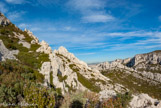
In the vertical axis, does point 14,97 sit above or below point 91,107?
above

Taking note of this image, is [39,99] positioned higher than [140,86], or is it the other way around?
[39,99]

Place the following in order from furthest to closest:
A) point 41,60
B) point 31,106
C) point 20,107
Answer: point 41,60 → point 20,107 → point 31,106

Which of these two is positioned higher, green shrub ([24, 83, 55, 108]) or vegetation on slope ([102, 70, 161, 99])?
green shrub ([24, 83, 55, 108])

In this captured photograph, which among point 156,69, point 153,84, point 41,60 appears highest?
point 41,60

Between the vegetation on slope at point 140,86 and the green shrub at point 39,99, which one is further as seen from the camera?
the vegetation on slope at point 140,86

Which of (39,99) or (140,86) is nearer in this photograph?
(39,99)

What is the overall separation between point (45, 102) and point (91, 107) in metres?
4.38

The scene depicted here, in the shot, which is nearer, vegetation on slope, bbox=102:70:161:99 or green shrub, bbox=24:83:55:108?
green shrub, bbox=24:83:55:108

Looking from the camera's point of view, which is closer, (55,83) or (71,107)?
(71,107)

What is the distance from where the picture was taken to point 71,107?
12.0 meters

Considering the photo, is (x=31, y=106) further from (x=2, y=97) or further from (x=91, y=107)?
(x=91, y=107)

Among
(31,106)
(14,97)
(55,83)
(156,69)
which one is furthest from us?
(156,69)

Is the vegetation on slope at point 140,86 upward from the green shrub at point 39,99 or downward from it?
downward

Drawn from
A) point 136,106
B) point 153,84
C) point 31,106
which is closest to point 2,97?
point 31,106
